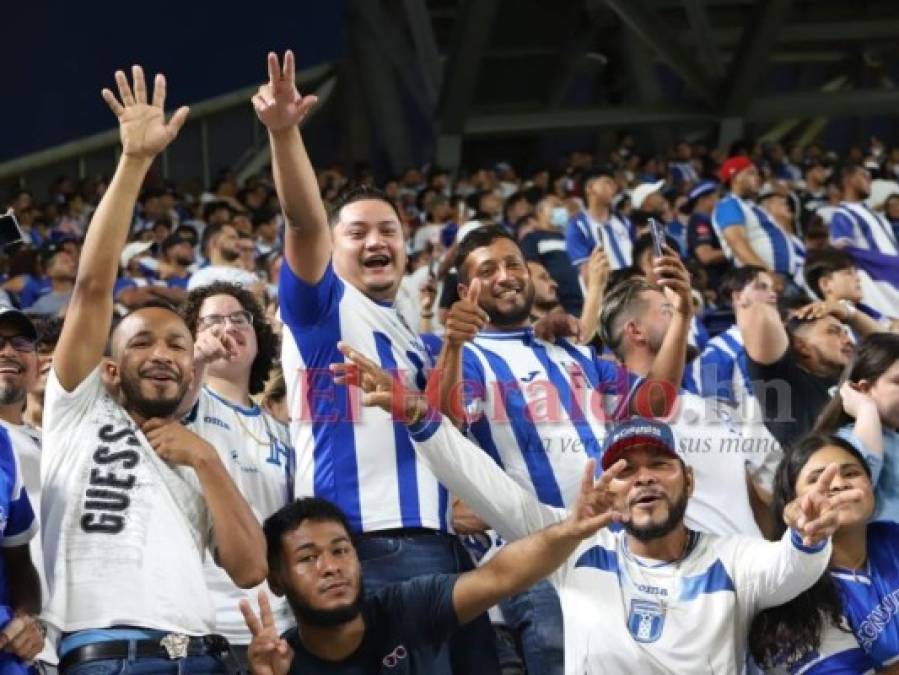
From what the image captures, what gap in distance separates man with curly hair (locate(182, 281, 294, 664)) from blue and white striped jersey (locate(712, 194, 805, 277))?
5.34 metres

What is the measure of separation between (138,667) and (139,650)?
0.05m

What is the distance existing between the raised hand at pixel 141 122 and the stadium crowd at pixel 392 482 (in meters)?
0.01

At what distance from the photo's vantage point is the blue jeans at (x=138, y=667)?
12.2ft

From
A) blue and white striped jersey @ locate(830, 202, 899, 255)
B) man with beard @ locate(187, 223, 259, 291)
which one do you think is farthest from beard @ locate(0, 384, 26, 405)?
blue and white striped jersey @ locate(830, 202, 899, 255)

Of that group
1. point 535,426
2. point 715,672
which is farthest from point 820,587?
point 535,426

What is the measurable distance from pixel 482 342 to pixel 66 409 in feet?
5.36

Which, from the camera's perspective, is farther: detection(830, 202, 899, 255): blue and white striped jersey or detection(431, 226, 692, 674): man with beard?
detection(830, 202, 899, 255): blue and white striped jersey

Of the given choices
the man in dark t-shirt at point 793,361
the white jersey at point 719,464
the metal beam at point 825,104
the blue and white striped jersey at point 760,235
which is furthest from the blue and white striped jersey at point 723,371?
the metal beam at point 825,104

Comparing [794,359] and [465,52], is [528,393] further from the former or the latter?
[465,52]

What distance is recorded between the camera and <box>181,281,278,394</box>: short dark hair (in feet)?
17.1

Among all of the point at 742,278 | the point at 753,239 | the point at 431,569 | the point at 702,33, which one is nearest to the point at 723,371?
the point at 742,278

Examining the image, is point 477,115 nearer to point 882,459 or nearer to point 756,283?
point 756,283

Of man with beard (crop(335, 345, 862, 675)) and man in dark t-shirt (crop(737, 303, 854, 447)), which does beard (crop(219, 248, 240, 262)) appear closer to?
man in dark t-shirt (crop(737, 303, 854, 447))

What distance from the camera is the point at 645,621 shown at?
433 centimetres
